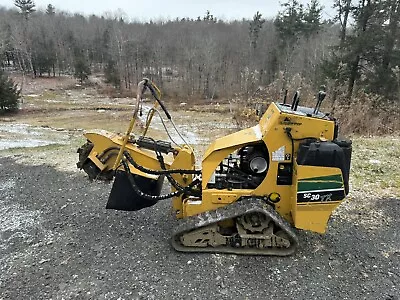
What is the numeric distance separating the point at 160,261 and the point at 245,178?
1571 millimetres

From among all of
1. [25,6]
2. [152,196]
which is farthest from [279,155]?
[25,6]

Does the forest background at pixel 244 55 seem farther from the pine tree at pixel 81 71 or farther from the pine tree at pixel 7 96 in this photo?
the pine tree at pixel 7 96

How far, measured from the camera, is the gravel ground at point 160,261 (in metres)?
4.28

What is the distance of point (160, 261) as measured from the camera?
4.80m

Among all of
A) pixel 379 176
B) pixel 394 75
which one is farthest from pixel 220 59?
pixel 379 176

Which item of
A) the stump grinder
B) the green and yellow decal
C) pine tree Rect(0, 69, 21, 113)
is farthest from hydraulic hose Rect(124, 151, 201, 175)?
pine tree Rect(0, 69, 21, 113)

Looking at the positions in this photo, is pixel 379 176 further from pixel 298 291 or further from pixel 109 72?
pixel 109 72

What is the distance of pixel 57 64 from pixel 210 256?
186ft

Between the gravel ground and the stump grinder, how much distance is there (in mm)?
343

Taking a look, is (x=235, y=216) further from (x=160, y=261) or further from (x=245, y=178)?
(x=160, y=261)

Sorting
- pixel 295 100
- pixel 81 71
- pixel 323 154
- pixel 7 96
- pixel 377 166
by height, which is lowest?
pixel 7 96

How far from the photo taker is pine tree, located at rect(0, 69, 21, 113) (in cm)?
2892

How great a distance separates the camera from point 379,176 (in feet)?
26.9

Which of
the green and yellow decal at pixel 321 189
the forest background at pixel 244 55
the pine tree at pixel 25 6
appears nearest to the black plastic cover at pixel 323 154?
the green and yellow decal at pixel 321 189
